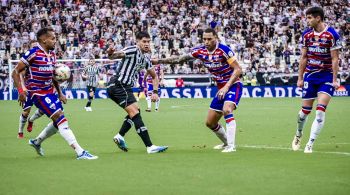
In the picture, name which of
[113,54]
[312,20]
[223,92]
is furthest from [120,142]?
[312,20]

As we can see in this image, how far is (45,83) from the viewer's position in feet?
39.6

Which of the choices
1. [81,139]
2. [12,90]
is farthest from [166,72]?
[81,139]

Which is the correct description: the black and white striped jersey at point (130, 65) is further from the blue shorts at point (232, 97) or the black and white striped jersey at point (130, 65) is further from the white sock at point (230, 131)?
the white sock at point (230, 131)

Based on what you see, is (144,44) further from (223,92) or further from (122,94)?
(223,92)

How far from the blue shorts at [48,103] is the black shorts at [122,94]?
152cm

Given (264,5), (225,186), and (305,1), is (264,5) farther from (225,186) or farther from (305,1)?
(225,186)

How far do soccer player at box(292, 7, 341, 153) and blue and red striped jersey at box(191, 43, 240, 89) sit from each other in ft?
4.44

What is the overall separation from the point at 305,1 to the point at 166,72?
1490 centimetres

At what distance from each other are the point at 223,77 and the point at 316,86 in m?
1.77

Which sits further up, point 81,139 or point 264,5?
point 264,5

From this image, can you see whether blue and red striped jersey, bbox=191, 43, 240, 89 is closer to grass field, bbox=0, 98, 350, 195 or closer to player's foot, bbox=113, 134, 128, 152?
grass field, bbox=0, 98, 350, 195

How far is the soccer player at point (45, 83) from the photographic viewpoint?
1180 centimetres

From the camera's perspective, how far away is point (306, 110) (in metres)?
13.1

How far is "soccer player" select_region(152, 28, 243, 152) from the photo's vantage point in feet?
42.3
